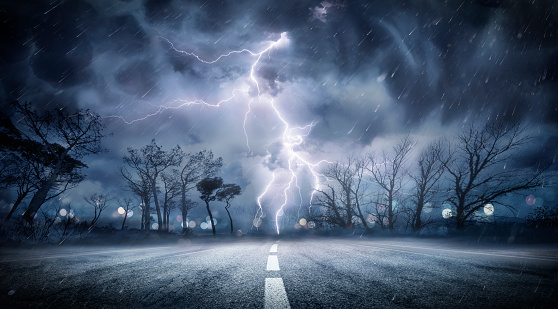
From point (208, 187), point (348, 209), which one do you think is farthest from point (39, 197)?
point (348, 209)

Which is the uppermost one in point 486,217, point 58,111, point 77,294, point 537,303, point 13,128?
point 58,111

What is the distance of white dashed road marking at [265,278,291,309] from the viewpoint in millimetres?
1518

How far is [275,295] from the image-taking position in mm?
1728

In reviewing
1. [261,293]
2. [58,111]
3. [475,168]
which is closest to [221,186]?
[58,111]

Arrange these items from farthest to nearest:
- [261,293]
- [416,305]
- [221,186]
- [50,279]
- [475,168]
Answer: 1. [221,186]
2. [475,168]
3. [50,279]
4. [261,293]
5. [416,305]

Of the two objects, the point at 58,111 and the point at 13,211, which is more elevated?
the point at 58,111

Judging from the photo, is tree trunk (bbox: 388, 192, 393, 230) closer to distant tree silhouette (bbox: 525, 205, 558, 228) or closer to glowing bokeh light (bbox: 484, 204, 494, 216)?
glowing bokeh light (bbox: 484, 204, 494, 216)

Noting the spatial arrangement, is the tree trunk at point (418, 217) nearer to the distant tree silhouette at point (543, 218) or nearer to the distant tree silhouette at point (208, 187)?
the distant tree silhouette at point (543, 218)

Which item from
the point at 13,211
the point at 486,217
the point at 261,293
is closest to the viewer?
the point at 261,293

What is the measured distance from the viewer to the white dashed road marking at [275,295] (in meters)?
1.52

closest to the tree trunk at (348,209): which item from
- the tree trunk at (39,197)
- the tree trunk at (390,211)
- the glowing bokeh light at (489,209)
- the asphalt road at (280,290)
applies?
the tree trunk at (390,211)

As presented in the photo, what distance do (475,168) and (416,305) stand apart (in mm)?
23055

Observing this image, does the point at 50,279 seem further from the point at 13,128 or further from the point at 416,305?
the point at 13,128

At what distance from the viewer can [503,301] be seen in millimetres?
1680
